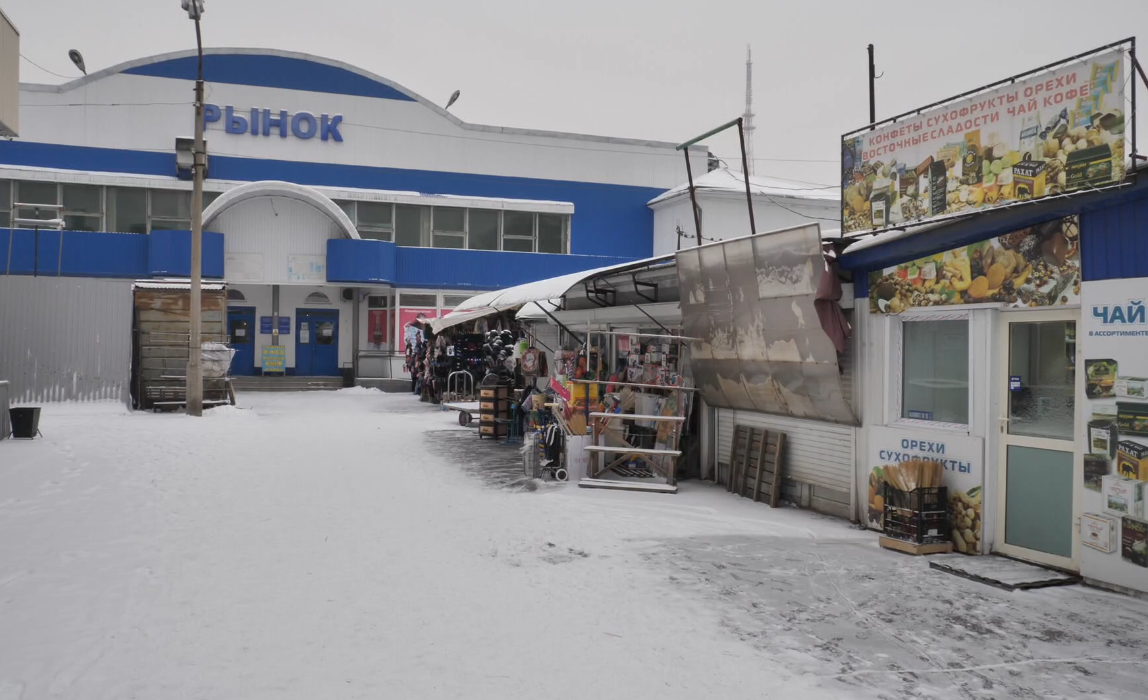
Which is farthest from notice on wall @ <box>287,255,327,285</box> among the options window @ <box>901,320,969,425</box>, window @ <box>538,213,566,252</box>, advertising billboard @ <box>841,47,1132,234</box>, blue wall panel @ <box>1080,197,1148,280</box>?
blue wall panel @ <box>1080,197,1148,280</box>

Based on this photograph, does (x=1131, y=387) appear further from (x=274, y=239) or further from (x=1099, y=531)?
(x=274, y=239)

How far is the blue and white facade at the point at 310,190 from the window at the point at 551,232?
0.18 ft

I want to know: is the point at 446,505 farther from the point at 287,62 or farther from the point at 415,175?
the point at 287,62

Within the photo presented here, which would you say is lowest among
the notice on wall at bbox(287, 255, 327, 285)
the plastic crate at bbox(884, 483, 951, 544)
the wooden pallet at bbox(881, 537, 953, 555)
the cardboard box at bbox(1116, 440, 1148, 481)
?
the wooden pallet at bbox(881, 537, 953, 555)

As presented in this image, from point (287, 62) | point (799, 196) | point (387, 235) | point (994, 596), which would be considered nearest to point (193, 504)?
point (994, 596)

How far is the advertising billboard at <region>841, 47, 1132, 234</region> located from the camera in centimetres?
580

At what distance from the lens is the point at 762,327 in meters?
9.17

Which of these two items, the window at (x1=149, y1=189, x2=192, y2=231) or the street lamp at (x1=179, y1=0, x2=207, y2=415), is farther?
the window at (x1=149, y1=189, x2=192, y2=231)

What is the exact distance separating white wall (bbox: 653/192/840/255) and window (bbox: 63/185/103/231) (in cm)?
2003

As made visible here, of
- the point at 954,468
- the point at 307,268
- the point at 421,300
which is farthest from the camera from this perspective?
the point at 421,300

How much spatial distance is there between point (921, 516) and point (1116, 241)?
260 cm

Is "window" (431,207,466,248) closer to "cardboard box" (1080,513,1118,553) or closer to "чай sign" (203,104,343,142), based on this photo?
"чай sign" (203,104,343,142)

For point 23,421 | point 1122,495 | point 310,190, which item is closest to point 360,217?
point 310,190

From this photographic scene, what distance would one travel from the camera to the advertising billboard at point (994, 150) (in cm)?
580
